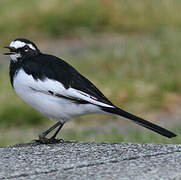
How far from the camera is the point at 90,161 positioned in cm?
516

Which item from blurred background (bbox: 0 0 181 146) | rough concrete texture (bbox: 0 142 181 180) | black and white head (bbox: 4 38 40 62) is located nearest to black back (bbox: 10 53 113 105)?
black and white head (bbox: 4 38 40 62)

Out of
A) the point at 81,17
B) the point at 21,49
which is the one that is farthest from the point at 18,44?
the point at 81,17

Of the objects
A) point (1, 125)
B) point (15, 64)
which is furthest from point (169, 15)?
point (15, 64)

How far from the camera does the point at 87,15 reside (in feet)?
53.9

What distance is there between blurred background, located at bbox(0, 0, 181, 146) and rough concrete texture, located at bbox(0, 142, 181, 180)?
5.81 feet

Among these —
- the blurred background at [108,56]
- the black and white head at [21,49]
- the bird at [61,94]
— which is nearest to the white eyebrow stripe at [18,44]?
the black and white head at [21,49]

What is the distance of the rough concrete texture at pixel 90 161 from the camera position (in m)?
4.74

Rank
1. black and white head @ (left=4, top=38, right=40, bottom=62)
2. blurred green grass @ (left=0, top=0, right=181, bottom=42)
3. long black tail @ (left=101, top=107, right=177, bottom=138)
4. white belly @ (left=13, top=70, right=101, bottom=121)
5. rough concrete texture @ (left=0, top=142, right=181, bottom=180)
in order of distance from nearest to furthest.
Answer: rough concrete texture @ (left=0, top=142, right=181, bottom=180) < long black tail @ (left=101, top=107, right=177, bottom=138) < white belly @ (left=13, top=70, right=101, bottom=121) < black and white head @ (left=4, top=38, right=40, bottom=62) < blurred green grass @ (left=0, top=0, right=181, bottom=42)

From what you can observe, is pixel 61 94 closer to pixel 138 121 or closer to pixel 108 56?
pixel 138 121

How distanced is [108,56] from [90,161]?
752cm

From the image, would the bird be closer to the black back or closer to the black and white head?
the black back

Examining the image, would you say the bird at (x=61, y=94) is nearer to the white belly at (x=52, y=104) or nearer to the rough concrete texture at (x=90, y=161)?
the white belly at (x=52, y=104)

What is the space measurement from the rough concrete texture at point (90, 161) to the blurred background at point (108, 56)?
1771 mm

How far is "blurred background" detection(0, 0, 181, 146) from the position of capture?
10.4 metres
